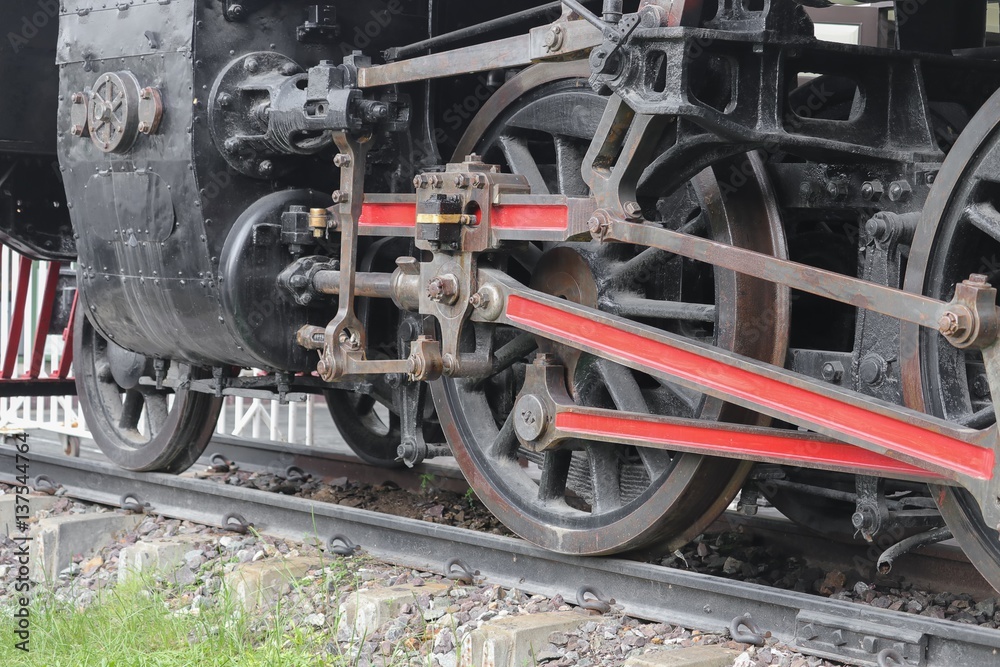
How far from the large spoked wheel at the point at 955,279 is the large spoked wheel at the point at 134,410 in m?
3.29

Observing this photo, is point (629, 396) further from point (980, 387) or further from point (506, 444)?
point (980, 387)

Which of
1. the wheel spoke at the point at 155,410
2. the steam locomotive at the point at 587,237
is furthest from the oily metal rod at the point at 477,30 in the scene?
the wheel spoke at the point at 155,410

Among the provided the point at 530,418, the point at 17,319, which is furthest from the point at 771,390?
the point at 17,319

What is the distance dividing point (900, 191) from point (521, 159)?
1.49 meters

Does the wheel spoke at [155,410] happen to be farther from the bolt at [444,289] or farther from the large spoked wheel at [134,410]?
the bolt at [444,289]

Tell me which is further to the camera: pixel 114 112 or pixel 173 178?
pixel 114 112

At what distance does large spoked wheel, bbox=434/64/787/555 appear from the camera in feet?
12.9

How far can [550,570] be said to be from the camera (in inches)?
170

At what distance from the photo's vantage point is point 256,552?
4.95 m

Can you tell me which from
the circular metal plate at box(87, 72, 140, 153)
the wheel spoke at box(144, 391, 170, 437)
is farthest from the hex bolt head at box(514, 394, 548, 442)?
the wheel spoke at box(144, 391, 170, 437)

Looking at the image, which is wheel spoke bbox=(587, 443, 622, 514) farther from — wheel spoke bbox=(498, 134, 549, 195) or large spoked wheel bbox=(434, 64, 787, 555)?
wheel spoke bbox=(498, 134, 549, 195)

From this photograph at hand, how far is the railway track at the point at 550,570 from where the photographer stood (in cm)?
333

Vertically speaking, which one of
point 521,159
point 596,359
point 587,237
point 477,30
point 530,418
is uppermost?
point 477,30

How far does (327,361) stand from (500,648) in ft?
4.19
